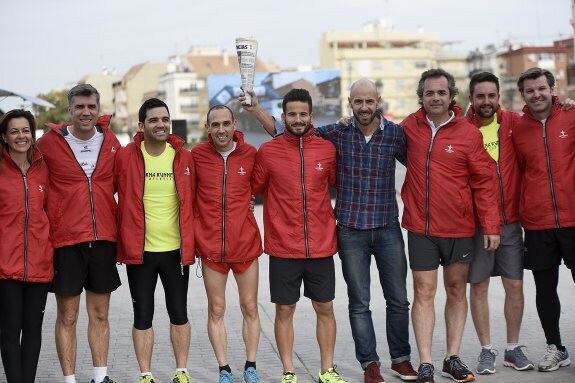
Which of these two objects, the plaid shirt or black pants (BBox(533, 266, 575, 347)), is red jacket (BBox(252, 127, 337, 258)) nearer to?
the plaid shirt

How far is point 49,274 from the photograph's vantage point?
255 inches

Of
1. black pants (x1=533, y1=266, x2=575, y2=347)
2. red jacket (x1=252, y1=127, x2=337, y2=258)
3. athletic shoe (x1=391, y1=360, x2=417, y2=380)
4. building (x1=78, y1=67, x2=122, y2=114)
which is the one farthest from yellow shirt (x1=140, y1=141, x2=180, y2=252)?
building (x1=78, y1=67, x2=122, y2=114)

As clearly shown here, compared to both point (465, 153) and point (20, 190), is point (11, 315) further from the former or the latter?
point (465, 153)

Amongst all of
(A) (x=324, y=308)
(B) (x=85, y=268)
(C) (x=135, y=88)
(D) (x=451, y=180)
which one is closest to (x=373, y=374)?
(A) (x=324, y=308)

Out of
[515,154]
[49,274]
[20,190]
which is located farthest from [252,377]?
[515,154]

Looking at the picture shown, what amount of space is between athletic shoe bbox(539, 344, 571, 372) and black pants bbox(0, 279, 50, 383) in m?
3.61

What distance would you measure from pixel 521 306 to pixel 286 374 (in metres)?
1.90

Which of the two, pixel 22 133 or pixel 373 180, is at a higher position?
pixel 22 133

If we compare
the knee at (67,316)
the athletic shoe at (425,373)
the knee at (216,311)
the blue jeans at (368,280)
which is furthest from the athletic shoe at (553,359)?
the knee at (67,316)

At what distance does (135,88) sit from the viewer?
15725cm

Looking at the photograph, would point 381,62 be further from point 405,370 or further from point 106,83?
point 405,370

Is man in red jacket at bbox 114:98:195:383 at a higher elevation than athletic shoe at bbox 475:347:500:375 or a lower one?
higher

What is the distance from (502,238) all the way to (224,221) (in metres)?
2.09

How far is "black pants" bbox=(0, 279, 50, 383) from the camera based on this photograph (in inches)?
250
